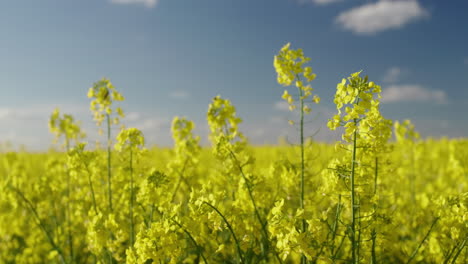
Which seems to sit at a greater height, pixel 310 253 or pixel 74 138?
pixel 74 138

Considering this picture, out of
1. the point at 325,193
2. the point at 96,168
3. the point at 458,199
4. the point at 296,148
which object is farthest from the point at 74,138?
the point at 458,199

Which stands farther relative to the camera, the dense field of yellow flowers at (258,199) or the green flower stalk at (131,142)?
the green flower stalk at (131,142)

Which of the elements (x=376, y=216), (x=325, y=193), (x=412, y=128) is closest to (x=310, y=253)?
(x=325, y=193)

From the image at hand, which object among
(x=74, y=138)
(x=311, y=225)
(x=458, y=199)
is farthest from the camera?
(x=74, y=138)

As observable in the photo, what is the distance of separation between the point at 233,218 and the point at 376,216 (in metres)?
1.19

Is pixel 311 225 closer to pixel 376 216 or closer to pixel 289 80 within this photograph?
pixel 376 216

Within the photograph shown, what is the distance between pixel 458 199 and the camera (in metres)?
3.46

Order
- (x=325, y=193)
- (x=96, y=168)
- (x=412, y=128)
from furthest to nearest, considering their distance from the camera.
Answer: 1. (x=412, y=128)
2. (x=96, y=168)
3. (x=325, y=193)

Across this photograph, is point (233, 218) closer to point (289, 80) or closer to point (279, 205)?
point (279, 205)

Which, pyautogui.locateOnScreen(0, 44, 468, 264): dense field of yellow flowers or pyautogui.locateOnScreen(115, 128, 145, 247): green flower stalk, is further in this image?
pyautogui.locateOnScreen(115, 128, 145, 247): green flower stalk

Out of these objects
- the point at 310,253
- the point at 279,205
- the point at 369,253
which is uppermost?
the point at 279,205

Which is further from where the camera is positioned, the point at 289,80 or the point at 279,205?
the point at 289,80

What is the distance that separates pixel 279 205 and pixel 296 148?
168 centimetres

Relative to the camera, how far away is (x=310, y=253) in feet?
7.97
